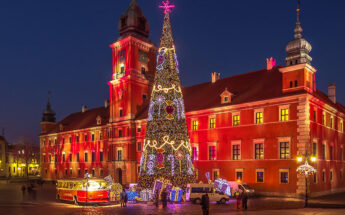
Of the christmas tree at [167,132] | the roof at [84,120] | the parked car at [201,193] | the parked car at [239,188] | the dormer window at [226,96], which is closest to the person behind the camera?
the christmas tree at [167,132]

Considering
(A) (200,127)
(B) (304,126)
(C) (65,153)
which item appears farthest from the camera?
(C) (65,153)

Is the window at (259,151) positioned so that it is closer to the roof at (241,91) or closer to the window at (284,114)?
the window at (284,114)

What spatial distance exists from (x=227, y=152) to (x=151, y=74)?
22.5 m

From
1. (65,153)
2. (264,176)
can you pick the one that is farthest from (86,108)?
(264,176)

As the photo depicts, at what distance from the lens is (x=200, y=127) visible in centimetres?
4050

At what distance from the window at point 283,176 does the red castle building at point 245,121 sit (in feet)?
0.31

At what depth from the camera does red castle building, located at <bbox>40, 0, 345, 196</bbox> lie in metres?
32.5

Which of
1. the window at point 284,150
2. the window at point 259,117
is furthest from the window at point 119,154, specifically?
the window at point 284,150

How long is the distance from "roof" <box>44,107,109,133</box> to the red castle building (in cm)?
453

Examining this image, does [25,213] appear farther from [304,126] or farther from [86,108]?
[86,108]

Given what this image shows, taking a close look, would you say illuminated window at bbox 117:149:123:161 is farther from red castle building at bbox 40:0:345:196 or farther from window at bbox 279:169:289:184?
window at bbox 279:169:289:184

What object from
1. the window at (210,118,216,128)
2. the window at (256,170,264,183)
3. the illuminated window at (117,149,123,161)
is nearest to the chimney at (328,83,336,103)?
the window at (256,170,264,183)

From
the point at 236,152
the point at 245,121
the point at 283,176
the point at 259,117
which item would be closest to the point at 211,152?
the point at 236,152

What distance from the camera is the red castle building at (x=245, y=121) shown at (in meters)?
32.5
